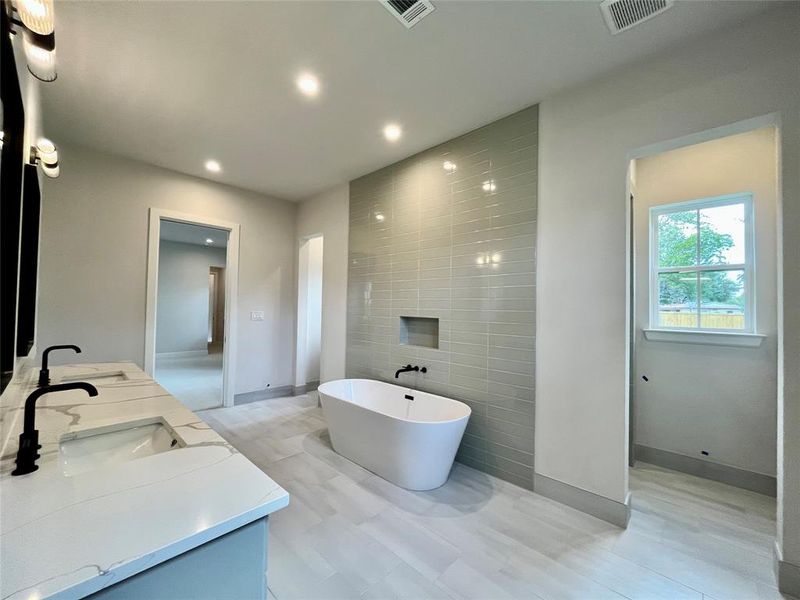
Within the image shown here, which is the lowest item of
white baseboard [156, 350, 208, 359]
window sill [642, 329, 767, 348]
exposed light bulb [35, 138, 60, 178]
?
white baseboard [156, 350, 208, 359]

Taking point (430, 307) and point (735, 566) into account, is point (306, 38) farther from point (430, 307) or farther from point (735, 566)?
point (735, 566)

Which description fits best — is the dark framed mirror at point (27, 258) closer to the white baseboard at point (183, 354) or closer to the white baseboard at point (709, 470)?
the white baseboard at point (709, 470)

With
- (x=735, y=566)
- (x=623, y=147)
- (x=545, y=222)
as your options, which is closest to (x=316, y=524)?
(x=735, y=566)

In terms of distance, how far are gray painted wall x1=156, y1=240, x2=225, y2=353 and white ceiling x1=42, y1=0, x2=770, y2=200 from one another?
5.23 meters

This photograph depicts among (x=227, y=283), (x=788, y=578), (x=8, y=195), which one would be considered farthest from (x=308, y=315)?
(x=788, y=578)

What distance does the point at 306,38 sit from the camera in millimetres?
1760

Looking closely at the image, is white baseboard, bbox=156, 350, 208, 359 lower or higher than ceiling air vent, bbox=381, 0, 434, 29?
lower

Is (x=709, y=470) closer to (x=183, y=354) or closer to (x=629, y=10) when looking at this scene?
(x=629, y=10)

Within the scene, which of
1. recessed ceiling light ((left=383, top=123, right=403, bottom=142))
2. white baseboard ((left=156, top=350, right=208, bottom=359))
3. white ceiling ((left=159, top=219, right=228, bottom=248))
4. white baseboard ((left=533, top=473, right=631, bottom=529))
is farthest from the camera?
white baseboard ((left=156, top=350, right=208, bottom=359))

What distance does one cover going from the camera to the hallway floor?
4.24 m

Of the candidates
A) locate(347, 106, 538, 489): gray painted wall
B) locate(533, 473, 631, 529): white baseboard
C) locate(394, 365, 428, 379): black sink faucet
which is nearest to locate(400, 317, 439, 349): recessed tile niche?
locate(347, 106, 538, 489): gray painted wall

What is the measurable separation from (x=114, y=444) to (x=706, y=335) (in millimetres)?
3720

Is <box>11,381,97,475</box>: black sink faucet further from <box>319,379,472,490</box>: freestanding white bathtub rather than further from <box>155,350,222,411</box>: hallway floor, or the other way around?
<box>155,350,222,411</box>: hallway floor

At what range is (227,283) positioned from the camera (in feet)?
13.3
